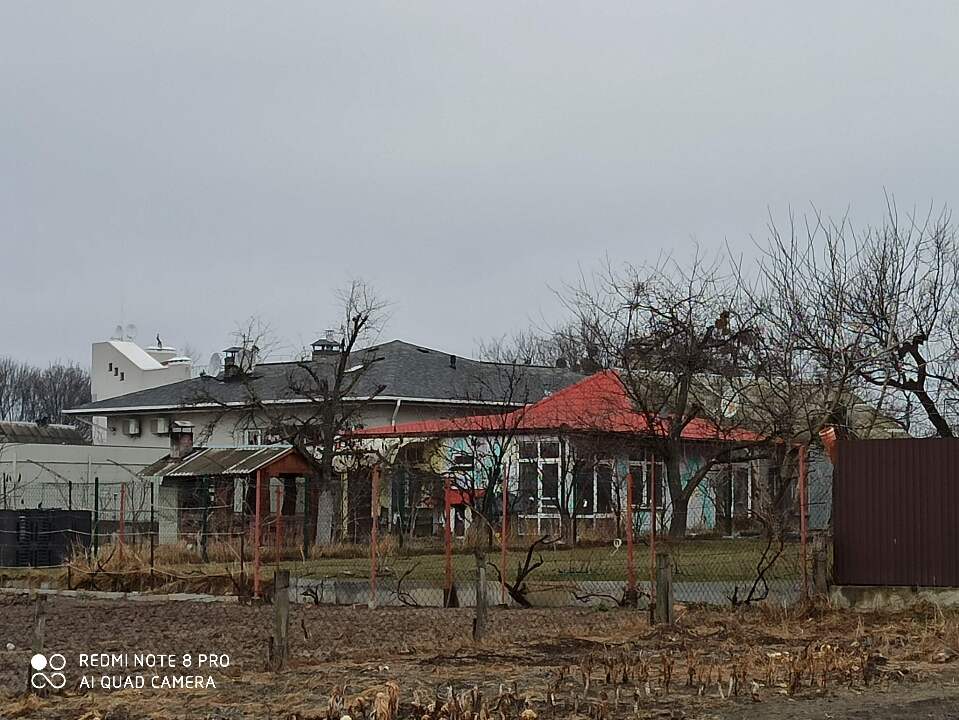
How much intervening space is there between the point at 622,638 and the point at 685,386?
594 inches

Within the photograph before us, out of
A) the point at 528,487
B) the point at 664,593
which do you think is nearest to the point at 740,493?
the point at 528,487

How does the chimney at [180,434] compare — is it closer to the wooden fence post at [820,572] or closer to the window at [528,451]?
the window at [528,451]

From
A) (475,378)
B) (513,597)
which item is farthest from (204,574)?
(475,378)

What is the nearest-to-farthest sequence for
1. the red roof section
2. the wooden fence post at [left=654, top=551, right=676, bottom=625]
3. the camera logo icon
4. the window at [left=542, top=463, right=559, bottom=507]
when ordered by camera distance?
the camera logo icon → the wooden fence post at [left=654, top=551, right=676, bottom=625] → the window at [left=542, top=463, right=559, bottom=507] → the red roof section

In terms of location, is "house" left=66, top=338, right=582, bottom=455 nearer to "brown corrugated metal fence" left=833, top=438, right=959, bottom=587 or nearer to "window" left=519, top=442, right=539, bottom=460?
"window" left=519, top=442, right=539, bottom=460

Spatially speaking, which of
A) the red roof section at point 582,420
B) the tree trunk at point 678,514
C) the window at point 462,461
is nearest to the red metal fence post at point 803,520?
the tree trunk at point 678,514

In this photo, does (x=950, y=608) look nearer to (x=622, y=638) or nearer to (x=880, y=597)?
(x=880, y=597)

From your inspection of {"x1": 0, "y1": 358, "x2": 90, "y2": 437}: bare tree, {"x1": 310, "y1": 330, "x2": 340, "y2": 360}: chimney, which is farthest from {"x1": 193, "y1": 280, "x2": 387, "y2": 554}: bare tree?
{"x1": 0, "y1": 358, "x2": 90, "y2": 437}: bare tree

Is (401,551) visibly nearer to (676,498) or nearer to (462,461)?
(676,498)

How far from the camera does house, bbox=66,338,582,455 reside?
135 feet

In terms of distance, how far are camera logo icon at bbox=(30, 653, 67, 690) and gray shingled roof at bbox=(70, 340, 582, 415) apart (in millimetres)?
28260

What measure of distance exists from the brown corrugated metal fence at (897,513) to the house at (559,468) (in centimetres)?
955

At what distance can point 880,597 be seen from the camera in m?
15.0

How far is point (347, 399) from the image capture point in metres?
38.6
